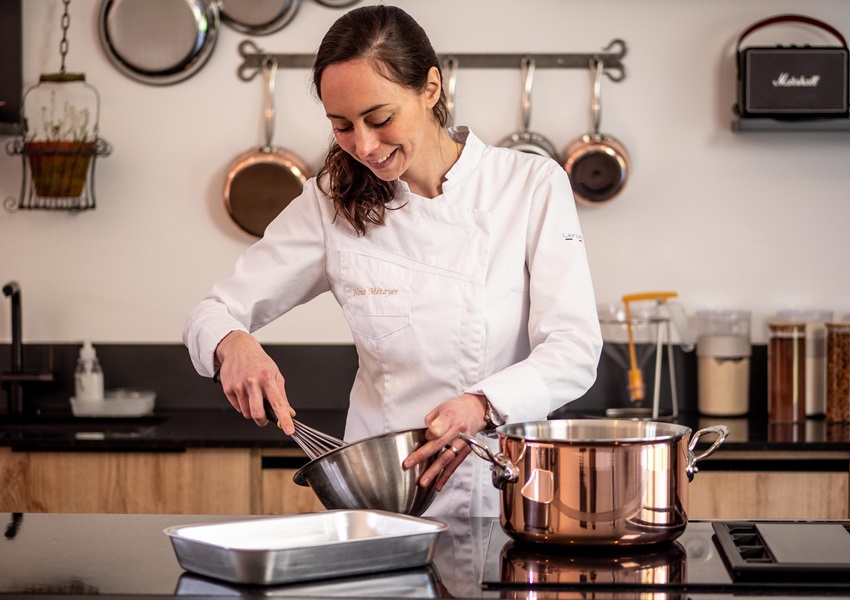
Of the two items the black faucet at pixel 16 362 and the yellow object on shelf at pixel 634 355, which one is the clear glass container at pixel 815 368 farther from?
the black faucet at pixel 16 362

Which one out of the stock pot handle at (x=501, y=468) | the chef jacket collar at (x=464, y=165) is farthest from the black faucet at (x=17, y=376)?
the stock pot handle at (x=501, y=468)

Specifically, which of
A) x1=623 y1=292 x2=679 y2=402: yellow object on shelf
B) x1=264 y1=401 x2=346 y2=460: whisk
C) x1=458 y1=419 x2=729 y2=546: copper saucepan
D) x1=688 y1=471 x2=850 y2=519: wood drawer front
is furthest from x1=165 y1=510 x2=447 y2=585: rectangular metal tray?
x1=623 y1=292 x2=679 y2=402: yellow object on shelf

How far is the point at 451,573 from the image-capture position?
1.17m

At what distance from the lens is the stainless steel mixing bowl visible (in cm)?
126

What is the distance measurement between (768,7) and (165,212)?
5.87 ft

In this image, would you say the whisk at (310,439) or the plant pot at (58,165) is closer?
the whisk at (310,439)

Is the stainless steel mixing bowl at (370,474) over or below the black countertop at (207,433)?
over

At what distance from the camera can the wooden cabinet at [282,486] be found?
8.12ft

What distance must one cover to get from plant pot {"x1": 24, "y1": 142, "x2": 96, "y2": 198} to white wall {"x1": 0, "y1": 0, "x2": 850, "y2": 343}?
5.4 inches

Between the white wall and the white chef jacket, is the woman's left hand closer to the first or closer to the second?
the white chef jacket

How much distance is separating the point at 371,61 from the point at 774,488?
148 cm

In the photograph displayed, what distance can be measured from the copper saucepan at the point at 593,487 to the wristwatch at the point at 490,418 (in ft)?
0.67

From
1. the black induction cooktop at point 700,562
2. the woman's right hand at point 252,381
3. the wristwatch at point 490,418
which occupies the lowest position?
the black induction cooktop at point 700,562

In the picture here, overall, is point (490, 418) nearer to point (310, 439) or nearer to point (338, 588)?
point (310, 439)
